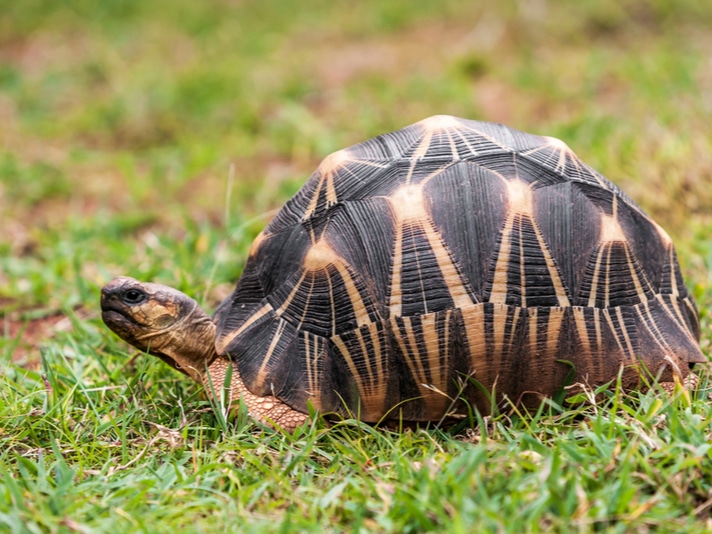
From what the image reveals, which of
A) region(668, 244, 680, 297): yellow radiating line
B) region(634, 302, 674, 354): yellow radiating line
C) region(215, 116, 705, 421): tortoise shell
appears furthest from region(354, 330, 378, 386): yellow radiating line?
region(668, 244, 680, 297): yellow radiating line

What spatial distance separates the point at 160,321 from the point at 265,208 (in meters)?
2.38

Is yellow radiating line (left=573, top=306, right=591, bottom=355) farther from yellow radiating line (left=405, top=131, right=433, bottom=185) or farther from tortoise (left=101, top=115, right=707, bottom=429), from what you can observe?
yellow radiating line (left=405, top=131, right=433, bottom=185)

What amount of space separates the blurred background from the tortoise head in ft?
2.19

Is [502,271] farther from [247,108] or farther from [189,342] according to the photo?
[247,108]

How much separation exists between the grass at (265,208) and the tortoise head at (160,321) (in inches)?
7.5

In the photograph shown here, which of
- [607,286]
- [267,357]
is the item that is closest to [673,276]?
[607,286]

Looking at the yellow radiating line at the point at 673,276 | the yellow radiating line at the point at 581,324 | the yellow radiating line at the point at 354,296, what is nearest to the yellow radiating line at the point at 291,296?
the yellow radiating line at the point at 354,296

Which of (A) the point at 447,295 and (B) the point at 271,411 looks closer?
(A) the point at 447,295

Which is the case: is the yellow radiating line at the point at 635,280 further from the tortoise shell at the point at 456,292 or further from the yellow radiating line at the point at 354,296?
the yellow radiating line at the point at 354,296

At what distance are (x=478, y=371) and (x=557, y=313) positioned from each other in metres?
0.31

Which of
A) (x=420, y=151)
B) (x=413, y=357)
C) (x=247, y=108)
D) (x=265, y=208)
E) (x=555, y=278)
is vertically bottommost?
(x=413, y=357)

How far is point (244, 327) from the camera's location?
2.69 meters

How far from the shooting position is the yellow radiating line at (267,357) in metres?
2.56

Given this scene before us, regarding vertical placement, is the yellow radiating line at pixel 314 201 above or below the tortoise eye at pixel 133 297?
above
